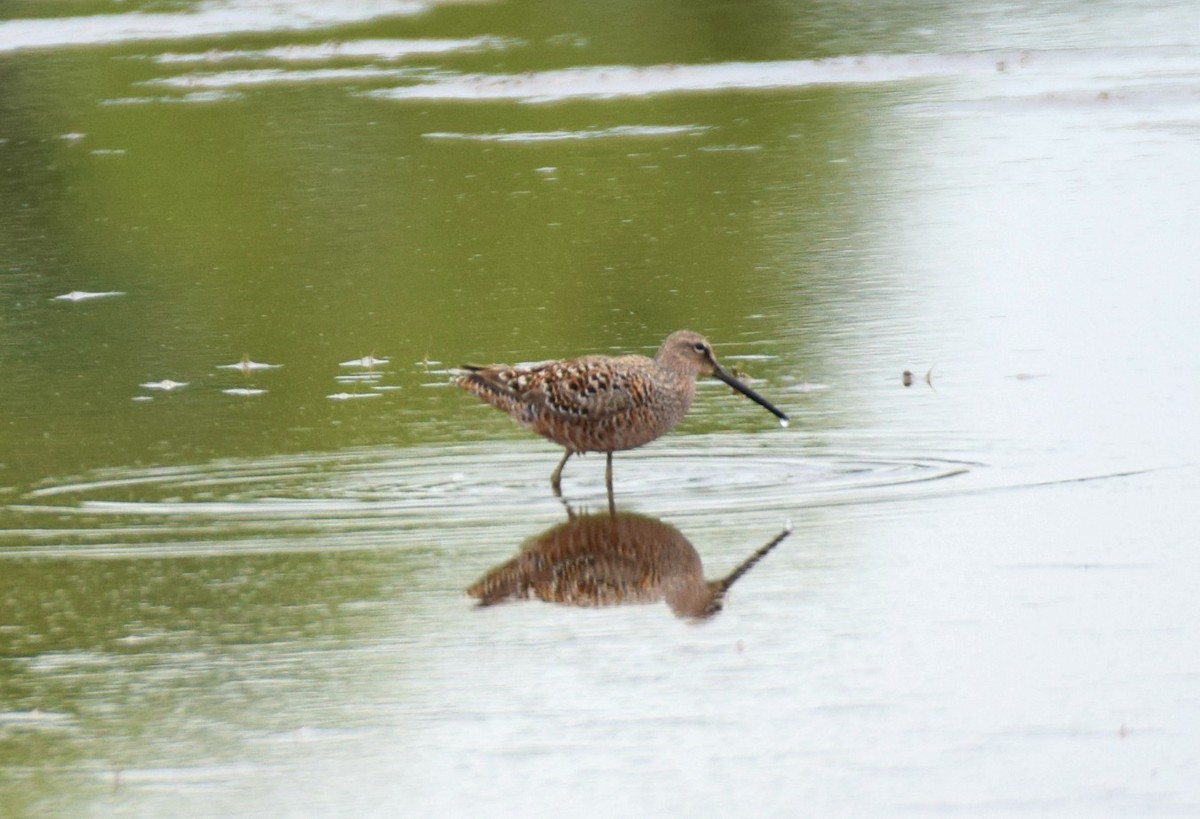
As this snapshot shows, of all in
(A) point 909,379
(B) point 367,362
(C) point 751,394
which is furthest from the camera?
(B) point 367,362

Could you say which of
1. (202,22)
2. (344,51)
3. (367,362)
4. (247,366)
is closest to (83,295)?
(247,366)

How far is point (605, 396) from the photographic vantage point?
32.4ft

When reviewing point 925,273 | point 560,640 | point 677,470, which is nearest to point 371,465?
point 677,470

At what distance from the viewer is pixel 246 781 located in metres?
6.31

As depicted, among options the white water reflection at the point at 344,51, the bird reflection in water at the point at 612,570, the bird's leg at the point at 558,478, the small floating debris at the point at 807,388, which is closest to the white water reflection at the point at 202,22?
the white water reflection at the point at 344,51

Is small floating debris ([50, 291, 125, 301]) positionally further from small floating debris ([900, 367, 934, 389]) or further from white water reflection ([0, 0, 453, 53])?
white water reflection ([0, 0, 453, 53])

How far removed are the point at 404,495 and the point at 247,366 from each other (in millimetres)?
3398

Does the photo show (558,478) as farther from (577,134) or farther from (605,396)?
(577,134)

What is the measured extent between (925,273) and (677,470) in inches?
190

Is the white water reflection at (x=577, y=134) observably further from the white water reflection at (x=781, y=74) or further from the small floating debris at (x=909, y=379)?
the small floating debris at (x=909, y=379)

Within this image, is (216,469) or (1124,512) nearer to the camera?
(1124,512)

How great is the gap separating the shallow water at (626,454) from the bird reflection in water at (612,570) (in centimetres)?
4

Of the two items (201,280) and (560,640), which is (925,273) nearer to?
(201,280)

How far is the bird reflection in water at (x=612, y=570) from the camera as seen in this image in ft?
26.0
